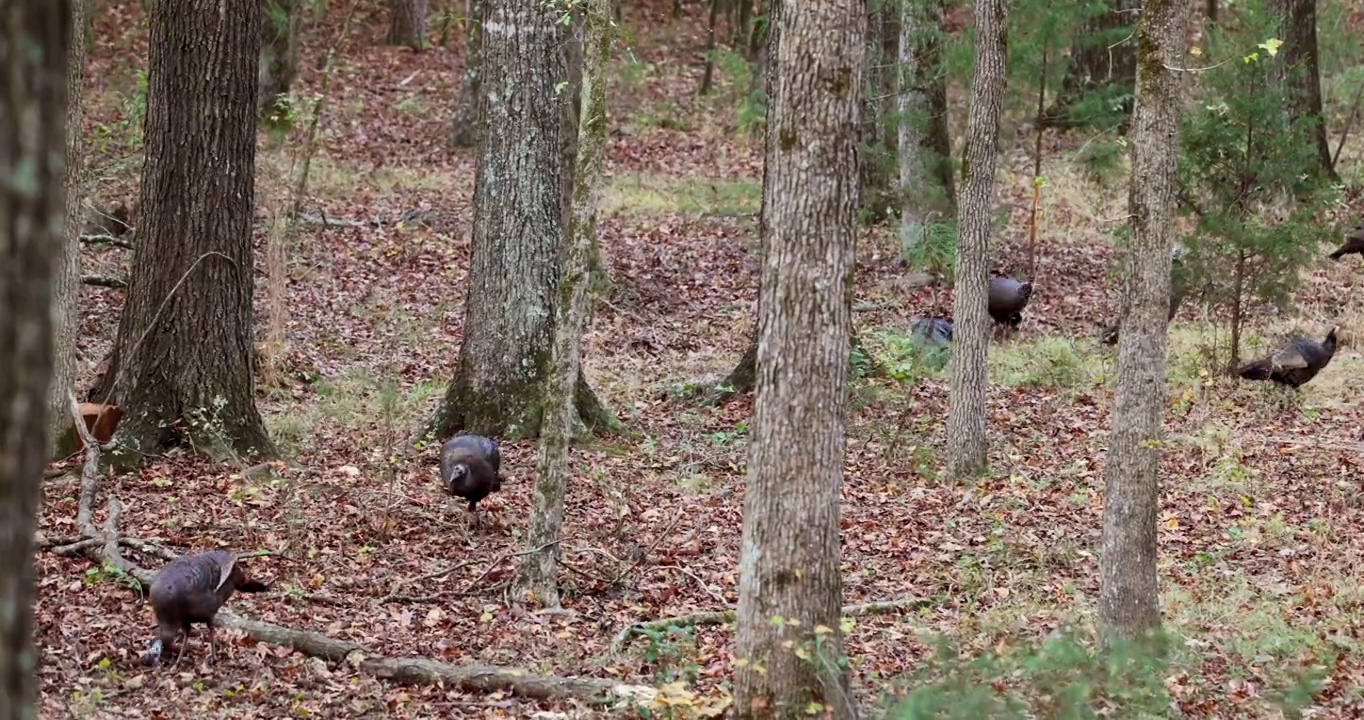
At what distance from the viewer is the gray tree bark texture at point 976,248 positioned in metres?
10.4

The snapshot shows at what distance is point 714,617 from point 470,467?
204 cm

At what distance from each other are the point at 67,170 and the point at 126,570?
3141 millimetres

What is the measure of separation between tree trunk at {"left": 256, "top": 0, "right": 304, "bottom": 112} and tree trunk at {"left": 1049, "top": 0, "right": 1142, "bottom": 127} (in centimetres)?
1141

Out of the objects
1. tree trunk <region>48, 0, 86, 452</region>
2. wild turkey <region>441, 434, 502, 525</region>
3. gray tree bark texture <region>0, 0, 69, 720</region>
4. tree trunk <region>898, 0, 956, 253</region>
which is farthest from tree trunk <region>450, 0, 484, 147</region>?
gray tree bark texture <region>0, 0, 69, 720</region>

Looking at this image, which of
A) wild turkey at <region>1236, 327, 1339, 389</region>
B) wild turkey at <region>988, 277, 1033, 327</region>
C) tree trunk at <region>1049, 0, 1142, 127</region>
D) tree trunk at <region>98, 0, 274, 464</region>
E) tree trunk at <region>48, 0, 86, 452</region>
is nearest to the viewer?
tree trunk at <region>48, 0, 86, 452</region>

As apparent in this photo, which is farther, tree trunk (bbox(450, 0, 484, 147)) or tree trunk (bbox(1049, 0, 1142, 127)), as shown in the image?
tree trunk (bbox(450, 0, 484, 147))

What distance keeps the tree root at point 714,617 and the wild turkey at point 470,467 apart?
1.70 meters

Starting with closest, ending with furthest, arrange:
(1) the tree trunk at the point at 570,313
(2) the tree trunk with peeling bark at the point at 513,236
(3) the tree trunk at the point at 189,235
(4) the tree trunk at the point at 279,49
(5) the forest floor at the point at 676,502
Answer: (5) the forest floor at the point at 676,502 < (1) the tree trunk at the point at 570,313 < (3) the tree trunk at the point at 189,235 < (2) the tree trunk with peeling bark at the point at 513,236 < (4) the tree trunk at the point at 279,49

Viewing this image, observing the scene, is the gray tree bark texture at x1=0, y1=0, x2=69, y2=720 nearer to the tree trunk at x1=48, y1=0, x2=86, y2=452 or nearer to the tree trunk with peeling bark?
the tree trunk at x1=48, y1=0, x2=86, y2=452

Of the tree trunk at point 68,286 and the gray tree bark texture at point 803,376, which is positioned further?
the tree trunk at point 68,286

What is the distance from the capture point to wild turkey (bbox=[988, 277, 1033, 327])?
15.1m

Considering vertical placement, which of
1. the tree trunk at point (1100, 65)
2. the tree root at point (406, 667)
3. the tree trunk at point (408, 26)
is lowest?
the tree root at point (406, 667)

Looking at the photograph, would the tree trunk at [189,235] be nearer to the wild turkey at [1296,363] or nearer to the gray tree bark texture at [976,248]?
the gray tree bark texture at [976,248]

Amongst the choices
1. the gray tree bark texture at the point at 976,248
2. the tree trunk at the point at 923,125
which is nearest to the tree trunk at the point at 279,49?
the tree trunk at the point at 923,125
